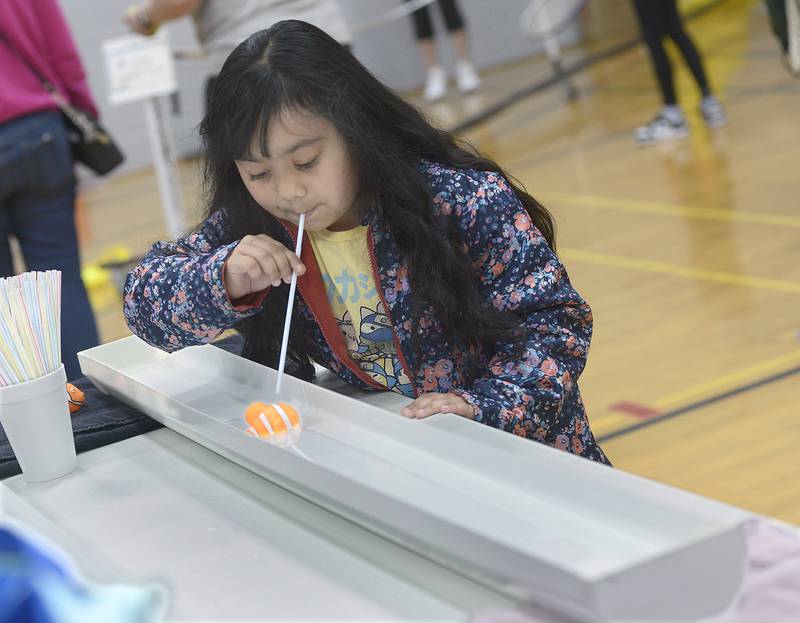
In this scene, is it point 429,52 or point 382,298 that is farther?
point 429,52

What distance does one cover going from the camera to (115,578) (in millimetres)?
841

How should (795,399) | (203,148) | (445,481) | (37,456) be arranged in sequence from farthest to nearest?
(795,399) → (203,148) → (37,456) → (445,481)

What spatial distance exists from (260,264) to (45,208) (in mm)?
1536

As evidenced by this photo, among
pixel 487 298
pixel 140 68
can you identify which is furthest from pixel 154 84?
pixel 487 298

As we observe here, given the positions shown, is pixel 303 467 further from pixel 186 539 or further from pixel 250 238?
pixel 250 238

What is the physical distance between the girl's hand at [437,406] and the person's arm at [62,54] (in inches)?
69.7

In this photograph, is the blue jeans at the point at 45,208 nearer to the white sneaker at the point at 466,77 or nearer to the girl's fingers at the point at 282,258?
the girl's fingers at the point at 282,258

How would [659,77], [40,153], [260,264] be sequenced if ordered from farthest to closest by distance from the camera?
[659,77] < [40,153] < [260,264]

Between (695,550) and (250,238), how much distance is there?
27.0 inches

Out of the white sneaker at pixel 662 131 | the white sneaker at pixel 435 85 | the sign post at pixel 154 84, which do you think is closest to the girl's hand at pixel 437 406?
the sign post at pixel 154 84

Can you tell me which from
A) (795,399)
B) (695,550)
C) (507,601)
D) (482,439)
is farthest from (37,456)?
(795,399)

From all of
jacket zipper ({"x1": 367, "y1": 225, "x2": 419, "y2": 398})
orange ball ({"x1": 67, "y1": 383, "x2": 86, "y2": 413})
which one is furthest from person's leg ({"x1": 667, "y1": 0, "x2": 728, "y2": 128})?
orange ball ({"x1": 67, "y1": 383, "x2": 86, "y2": 413})

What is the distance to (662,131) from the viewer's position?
4.74 metres

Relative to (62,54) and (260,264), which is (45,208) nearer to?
(62,54)
